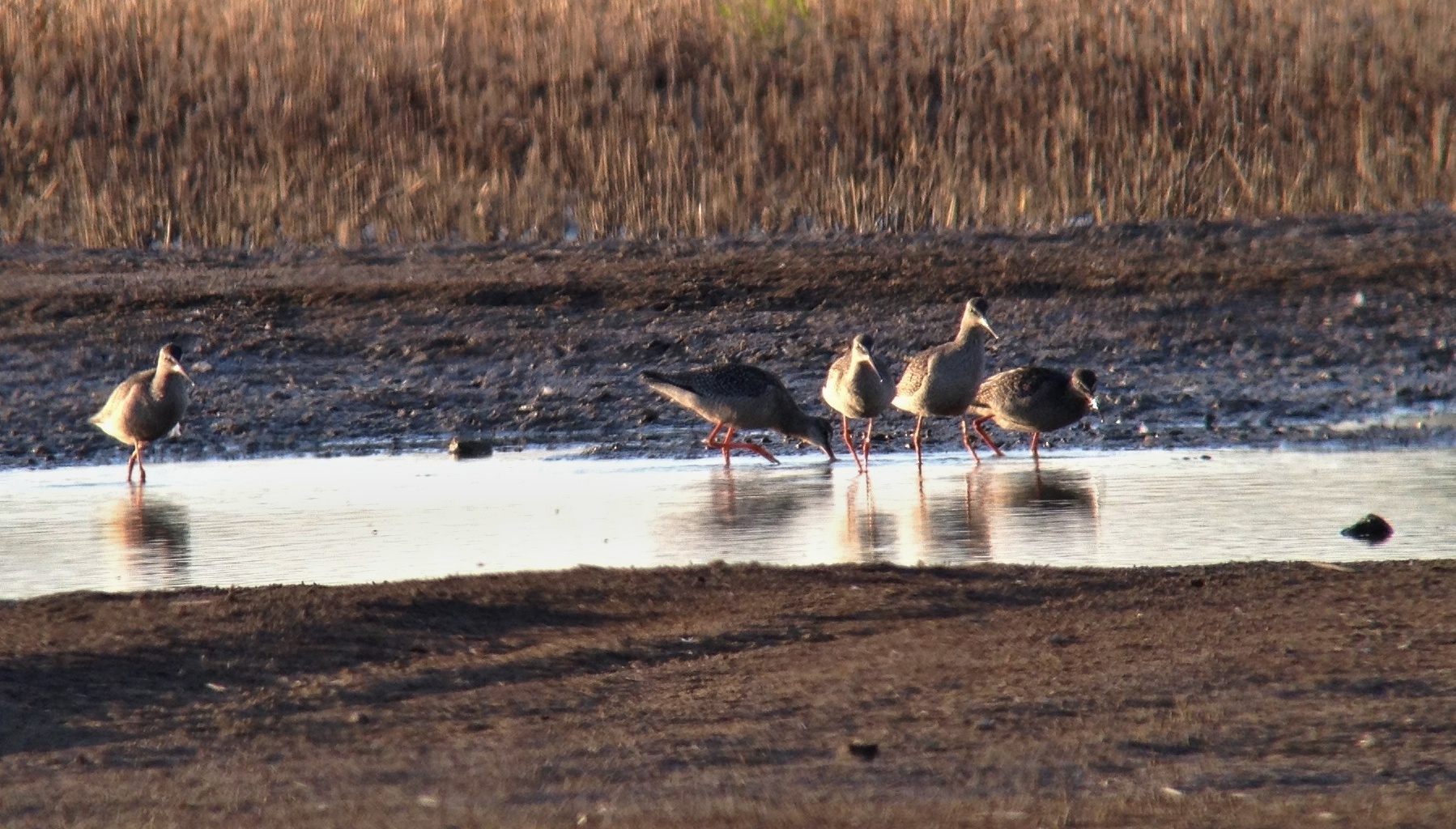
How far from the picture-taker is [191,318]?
45.4 feet

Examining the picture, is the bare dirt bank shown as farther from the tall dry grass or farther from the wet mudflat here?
the tall dry grass

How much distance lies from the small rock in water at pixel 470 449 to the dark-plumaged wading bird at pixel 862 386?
5.98ft

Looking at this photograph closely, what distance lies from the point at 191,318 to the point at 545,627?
313 inches

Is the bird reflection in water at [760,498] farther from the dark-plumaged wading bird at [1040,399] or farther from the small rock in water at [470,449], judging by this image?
the small rock in water at [470,449]

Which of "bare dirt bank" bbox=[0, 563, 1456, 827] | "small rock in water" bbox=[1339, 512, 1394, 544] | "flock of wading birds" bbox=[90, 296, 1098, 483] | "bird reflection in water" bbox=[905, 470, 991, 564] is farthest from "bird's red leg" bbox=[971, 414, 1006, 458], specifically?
"bare dirt bank" bbox=[0, 563, 1456, 827]

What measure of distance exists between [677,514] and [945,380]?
242cm

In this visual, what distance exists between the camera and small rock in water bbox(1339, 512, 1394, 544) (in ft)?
25.6

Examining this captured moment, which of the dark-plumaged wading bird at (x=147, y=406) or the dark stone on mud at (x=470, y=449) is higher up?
the dark-plumaged wading bird at (x=147, y=406)

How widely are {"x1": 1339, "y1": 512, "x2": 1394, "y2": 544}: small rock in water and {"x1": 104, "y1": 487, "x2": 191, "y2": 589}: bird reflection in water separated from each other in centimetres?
416

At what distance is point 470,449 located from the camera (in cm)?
1096

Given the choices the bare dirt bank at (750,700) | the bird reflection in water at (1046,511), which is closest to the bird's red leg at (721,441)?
the bird reflection in water at (1046,511)

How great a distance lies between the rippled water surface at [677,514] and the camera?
25.3ft

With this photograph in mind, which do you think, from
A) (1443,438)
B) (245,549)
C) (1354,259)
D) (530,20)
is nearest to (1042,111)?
(1354,259)

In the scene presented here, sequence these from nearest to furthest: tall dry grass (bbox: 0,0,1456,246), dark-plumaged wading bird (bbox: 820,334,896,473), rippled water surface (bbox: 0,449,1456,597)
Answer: rippled water surface (bbox: 0,449,1456,597), dark-plumaged wading bird (bbox: 820,334,896,473), tall dry grass (bbox: 0,0,1456,246)
